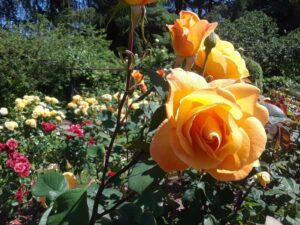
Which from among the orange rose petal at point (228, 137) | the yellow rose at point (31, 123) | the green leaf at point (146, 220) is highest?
the orange rose petal at point (228, 137)

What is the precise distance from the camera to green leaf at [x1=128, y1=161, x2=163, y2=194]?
0.65 metres

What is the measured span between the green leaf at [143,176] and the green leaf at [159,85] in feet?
0.32

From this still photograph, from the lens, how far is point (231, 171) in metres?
0.54

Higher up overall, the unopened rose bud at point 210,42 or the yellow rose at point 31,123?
the unopened rose bud at point 210,42

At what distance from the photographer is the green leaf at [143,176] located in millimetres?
647

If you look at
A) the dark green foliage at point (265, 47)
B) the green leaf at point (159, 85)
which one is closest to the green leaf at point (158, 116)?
the green leaf at point (159, 85)

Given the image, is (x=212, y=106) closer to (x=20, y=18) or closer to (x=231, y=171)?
(x=231, y=171)

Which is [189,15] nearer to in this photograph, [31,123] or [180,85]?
[180,85]

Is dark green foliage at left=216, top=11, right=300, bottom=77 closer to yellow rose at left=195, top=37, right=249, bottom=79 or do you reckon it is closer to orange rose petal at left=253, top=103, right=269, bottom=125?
yellow rose at left=195, top=37, right=249, bottom=79

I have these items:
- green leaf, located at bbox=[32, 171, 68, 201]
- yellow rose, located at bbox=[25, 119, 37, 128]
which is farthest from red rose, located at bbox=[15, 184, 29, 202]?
green leaf, located at bbox=[32, 171, 68, 201]

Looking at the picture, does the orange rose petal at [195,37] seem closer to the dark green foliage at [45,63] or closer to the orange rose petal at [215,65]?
the orange rose petal at [215,65]

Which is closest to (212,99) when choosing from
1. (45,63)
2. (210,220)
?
(210,220)

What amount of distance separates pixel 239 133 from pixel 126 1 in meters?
0.28

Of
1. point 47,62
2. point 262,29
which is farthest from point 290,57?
point 47,62
